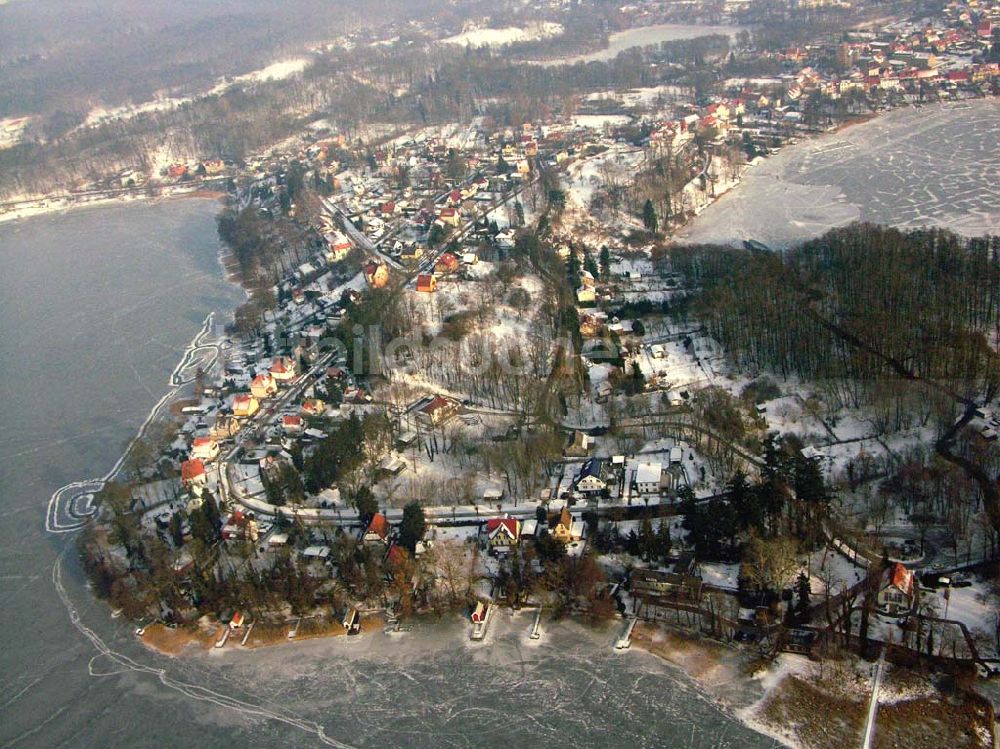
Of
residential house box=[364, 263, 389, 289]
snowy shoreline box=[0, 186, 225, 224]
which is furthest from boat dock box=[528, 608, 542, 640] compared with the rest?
snowy shoreline box=[0, 186, 225, 224]

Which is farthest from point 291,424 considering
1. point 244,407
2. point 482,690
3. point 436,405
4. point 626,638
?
point 626,638

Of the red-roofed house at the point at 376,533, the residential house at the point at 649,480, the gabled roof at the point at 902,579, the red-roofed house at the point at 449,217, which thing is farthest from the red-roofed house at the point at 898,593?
the red-roofed house at the point at 449,217

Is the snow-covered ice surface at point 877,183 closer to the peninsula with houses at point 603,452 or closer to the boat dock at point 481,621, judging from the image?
the peninsula with houses at point 603,452

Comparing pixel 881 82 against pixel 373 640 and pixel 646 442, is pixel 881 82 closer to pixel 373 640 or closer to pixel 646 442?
pixel 646 442

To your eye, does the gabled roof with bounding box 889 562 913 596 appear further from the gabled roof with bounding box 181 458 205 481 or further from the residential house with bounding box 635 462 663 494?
the gabled roof with bounding box 181 458 205 481

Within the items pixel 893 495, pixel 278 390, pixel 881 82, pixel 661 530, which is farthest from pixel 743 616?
pixel 881 82

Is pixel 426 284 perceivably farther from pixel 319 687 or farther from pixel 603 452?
pixel 319 687
